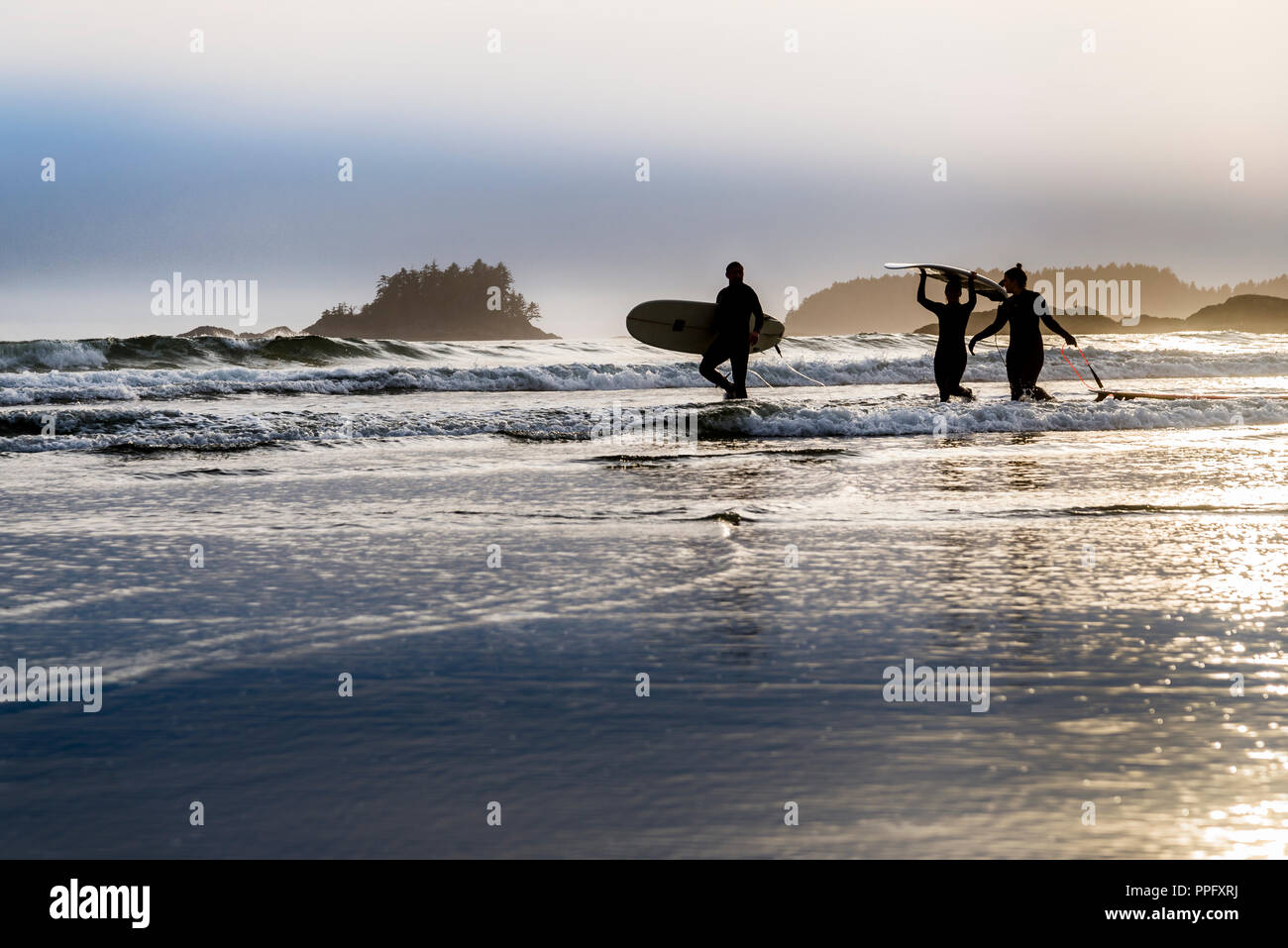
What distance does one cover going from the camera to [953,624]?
4328 mm

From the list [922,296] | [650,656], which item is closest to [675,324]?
[922,296]

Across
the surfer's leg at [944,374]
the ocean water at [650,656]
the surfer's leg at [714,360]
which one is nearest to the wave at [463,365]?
the surfer's leg at [714,360]

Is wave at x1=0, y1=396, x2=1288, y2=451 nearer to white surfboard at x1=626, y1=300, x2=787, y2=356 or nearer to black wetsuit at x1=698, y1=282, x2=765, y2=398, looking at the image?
black wetsuit at x1=698, y1=282, x2=765, y2=398

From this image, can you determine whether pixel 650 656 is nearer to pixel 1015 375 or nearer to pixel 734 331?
pixel 734 331

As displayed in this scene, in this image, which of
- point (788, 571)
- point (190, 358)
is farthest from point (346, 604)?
point (190, 358)

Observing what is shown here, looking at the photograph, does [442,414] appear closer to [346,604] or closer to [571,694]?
[346,604]

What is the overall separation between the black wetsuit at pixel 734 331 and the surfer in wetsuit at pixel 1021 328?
3299 millimetres

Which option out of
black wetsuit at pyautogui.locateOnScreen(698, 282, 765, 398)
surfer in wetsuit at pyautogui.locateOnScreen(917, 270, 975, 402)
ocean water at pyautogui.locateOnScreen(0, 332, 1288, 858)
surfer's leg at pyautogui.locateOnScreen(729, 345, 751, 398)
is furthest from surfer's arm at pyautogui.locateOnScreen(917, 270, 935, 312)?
ocean water at pyautogui.locateOnScreen(0, 332, 1288, 858)

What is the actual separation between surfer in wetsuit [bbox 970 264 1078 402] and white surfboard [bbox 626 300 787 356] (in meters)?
4.69

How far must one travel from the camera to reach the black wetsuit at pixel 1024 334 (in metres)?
15.8

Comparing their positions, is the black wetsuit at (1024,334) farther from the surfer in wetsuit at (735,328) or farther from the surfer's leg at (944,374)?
the surfer in wetsuit at (735,328)

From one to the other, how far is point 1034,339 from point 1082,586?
39.6ft

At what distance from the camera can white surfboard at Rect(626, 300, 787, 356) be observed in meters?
19.6
